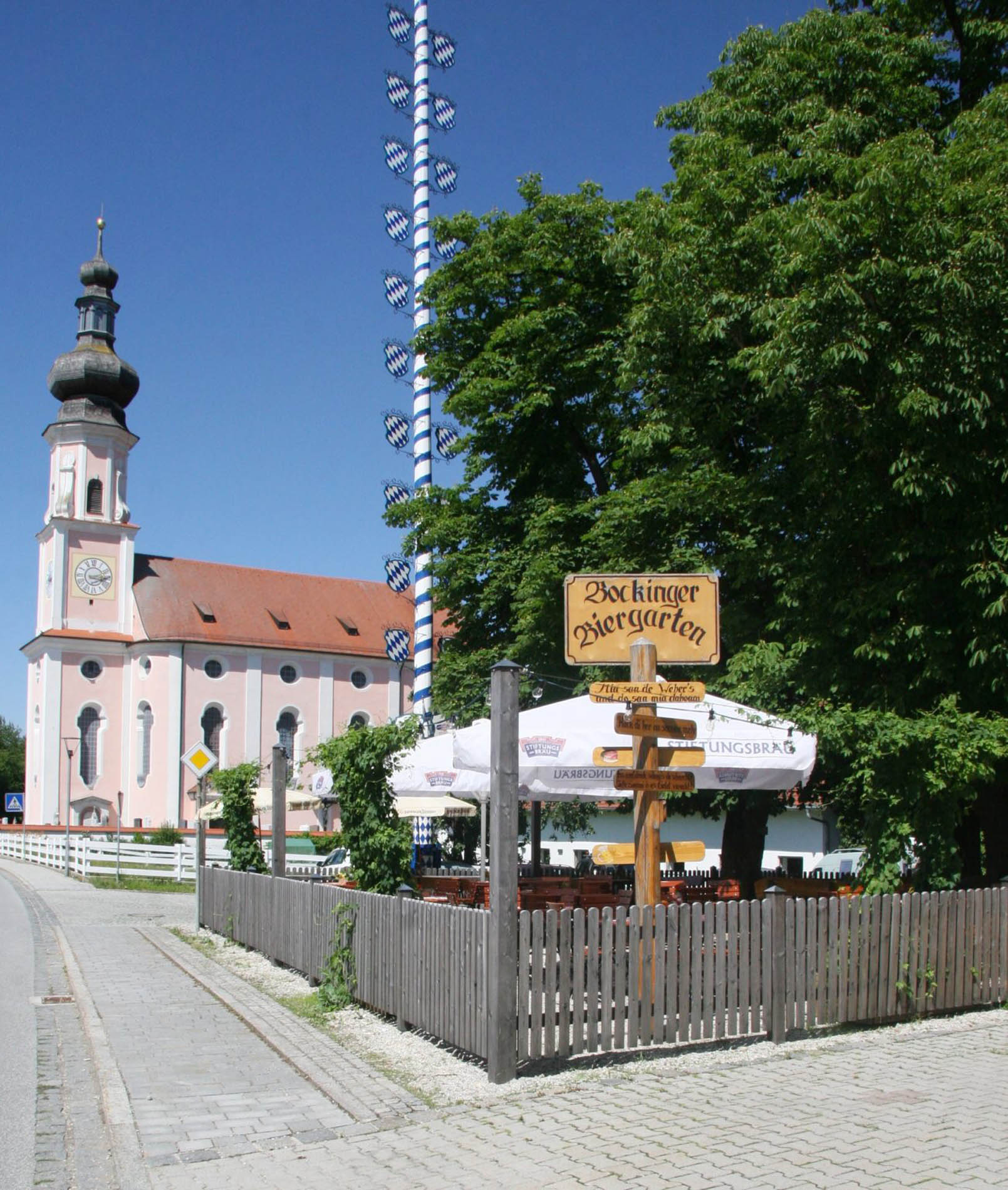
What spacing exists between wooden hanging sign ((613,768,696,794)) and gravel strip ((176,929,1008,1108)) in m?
1.75

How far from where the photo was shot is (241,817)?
17.2 metres

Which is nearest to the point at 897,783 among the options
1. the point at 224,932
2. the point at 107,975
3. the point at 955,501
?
the point at 955,501

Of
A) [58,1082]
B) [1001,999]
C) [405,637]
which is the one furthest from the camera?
[405,637]

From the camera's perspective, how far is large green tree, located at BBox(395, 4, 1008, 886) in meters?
11.5

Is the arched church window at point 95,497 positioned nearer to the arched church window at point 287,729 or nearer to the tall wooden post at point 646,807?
the arched church window at point 287,729

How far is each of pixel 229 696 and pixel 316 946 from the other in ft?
176

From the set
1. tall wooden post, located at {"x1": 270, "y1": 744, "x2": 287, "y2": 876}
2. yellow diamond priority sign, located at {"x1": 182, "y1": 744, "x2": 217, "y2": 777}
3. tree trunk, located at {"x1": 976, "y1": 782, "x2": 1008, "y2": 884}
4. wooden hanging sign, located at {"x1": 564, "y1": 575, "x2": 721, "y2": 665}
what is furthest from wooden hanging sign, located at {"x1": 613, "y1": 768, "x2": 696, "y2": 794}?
yellow diamond priority sign, located at {"x1": 182, "y1": 744, "x2": 217, "y2": 777}

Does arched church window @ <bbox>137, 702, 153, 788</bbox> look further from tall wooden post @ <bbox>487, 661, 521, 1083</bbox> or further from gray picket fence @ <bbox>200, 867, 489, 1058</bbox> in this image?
tall wooden post @ <bbox>487, 661, 521, 1083</bbox>

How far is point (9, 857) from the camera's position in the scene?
46750 millimetres

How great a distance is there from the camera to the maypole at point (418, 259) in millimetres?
27875

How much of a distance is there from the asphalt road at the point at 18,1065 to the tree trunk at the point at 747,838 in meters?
9.75

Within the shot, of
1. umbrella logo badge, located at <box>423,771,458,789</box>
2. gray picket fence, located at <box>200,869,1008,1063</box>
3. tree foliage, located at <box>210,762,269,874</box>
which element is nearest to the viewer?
gray picket fence, located at <box>200,869,1008,1063</box>

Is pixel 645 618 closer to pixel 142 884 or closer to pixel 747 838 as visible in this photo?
pixel 747 838

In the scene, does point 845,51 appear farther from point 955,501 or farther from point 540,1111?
point 540,1111
